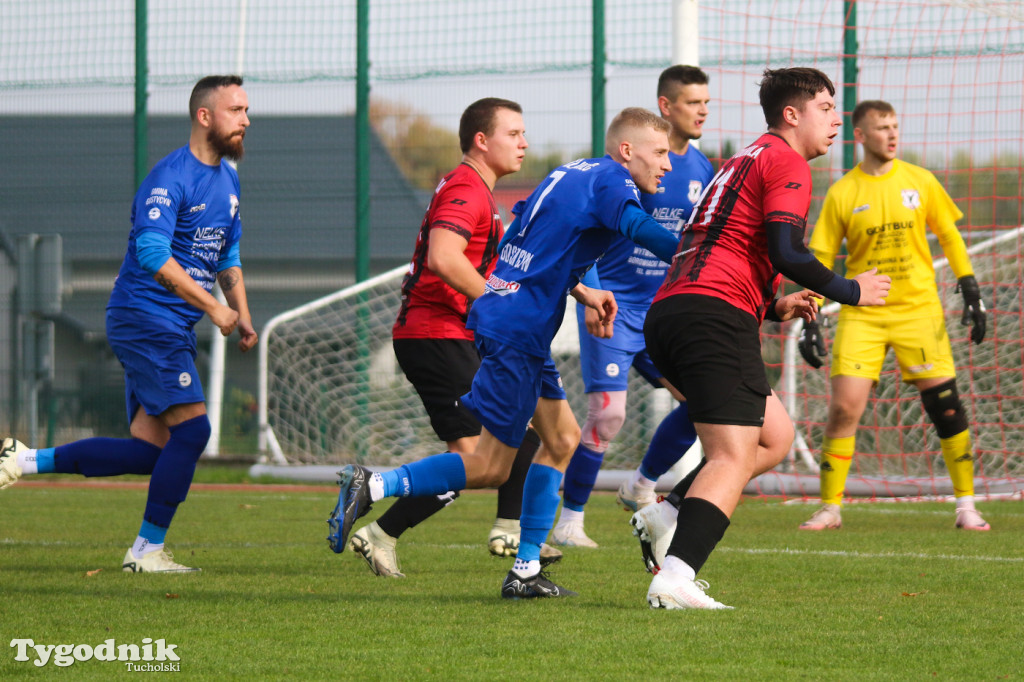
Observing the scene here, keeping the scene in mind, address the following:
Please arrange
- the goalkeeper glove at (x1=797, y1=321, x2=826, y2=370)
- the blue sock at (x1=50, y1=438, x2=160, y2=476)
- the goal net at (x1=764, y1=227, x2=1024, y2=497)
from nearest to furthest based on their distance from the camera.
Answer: the blue sock at (x1=50, y1=438, x2=160, y2=476) → the goalkeeper glove at (x1=797, y1=321, x2=826, y2=370) → the goal net at (x1=764, y1=227, x2=1024, y2=497)

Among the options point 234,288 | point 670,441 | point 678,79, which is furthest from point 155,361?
point 678,79

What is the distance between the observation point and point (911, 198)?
775cm

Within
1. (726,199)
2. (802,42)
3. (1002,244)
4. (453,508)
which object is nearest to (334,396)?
(453,508)

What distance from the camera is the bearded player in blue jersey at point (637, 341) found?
22.7 feet

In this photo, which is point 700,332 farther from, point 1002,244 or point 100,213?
point 100,213

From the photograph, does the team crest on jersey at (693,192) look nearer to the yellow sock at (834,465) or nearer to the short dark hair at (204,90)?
the yellow sock at (834,465)

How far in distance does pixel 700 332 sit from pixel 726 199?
529 mm

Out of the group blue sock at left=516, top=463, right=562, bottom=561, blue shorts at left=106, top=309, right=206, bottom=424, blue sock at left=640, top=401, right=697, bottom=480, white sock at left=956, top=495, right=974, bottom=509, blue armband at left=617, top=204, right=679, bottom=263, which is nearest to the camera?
blue armband at left=617, top=204, right=679, bottom=263

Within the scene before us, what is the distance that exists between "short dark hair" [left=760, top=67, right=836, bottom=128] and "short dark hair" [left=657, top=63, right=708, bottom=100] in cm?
263

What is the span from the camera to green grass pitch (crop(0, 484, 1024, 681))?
3553 mm

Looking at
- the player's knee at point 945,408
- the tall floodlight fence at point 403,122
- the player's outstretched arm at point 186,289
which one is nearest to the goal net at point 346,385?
the tall floodlight fence at point 403,122

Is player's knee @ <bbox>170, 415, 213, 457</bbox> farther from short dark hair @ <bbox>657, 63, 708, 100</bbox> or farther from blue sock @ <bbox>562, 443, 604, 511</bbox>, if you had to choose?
short dark hair @ <bbox>657, 63, 708, 100</bbox>

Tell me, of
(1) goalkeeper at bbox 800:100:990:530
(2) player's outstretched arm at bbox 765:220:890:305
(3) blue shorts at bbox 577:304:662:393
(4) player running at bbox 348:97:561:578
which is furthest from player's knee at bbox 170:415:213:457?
(1) goalkeeper at bbox 800:100:990:530

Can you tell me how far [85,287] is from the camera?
13.3 meters
